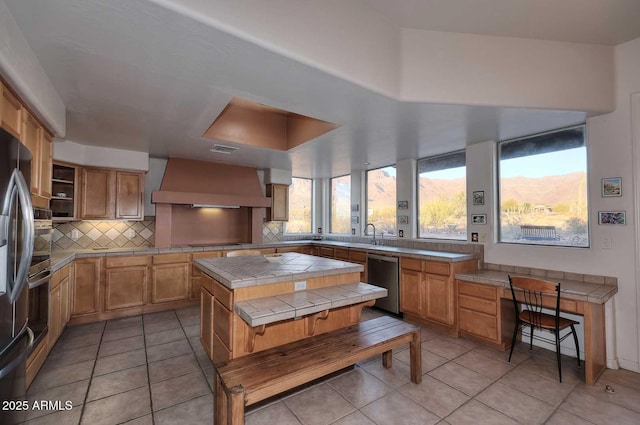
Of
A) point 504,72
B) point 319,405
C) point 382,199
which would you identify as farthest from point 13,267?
point 382,199

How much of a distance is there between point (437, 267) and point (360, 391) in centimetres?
189

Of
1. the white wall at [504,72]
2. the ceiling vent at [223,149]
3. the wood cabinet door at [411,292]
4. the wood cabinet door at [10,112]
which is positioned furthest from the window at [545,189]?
the wood cabinet door at [10,112]

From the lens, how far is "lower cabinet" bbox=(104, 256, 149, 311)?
12.9 feet

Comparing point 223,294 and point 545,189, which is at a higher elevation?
point 545,189

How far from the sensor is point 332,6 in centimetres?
196

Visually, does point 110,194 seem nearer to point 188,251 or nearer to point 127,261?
point 127,261

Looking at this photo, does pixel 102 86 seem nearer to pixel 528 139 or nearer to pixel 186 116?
pixel 186 116

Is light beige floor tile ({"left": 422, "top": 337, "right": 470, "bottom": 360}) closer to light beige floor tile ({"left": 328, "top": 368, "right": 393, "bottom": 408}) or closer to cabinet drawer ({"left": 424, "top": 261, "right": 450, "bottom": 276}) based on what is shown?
cabinet drawer ({"left": 424, "top": 261, "right": 450, "bottom": 276})

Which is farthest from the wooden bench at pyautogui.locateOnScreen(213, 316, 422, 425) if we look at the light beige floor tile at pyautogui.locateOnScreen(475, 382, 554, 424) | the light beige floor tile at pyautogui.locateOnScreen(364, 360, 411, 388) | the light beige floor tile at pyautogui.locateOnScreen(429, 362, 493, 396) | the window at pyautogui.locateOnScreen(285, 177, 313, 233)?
the window at pyautogui.locateOnScreen(285, 177, 313, 233)

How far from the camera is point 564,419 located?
1998 mm

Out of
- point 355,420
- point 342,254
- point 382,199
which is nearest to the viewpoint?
point 355,420

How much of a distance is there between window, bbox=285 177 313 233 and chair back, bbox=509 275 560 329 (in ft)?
14.9

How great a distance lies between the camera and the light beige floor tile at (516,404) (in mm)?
2016

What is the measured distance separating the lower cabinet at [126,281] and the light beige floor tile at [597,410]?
15.9ft
